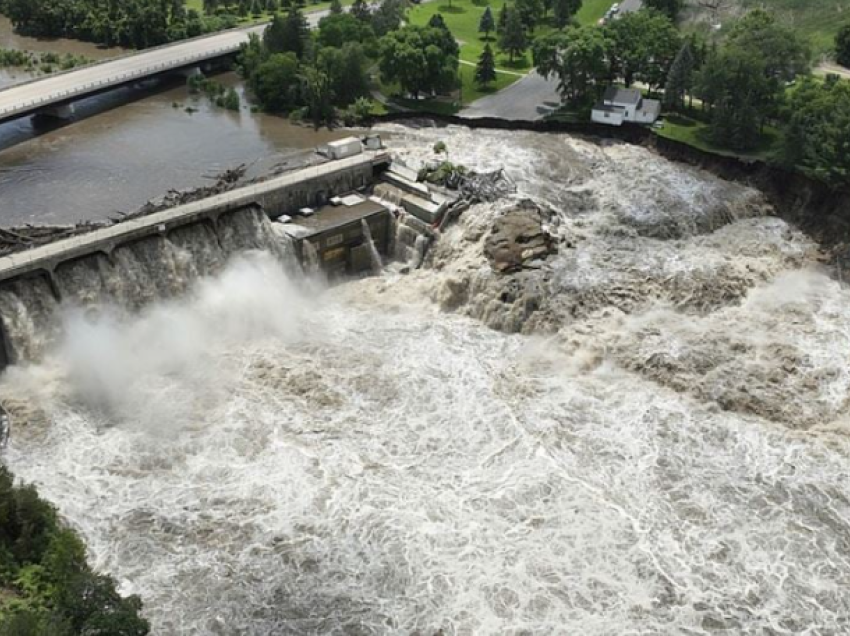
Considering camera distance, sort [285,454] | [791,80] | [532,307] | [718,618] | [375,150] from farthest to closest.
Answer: [791,80] < [375,150] < [532,307] < [285,454] < [718,618]

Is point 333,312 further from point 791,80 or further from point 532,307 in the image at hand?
point 791,80

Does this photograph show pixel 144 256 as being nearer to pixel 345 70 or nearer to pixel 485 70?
pixel 345 70

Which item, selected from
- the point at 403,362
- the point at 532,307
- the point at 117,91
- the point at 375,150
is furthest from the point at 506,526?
the point at 117,91

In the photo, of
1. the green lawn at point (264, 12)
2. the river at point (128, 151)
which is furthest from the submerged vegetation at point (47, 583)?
the green lawn at point (264, 12)

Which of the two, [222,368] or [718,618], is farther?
[222,368]

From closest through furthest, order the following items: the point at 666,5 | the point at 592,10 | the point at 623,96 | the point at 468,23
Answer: the point at 623,96 < the point at 666,5 < the point at 468,23 < the point at 592,10

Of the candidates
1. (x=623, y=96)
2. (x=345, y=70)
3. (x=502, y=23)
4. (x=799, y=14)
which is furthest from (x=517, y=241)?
(x=799, y=14)

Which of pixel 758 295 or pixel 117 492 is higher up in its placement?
pixel 117 492

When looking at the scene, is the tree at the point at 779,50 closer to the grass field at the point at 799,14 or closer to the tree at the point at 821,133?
the tree at the point at 821,133
